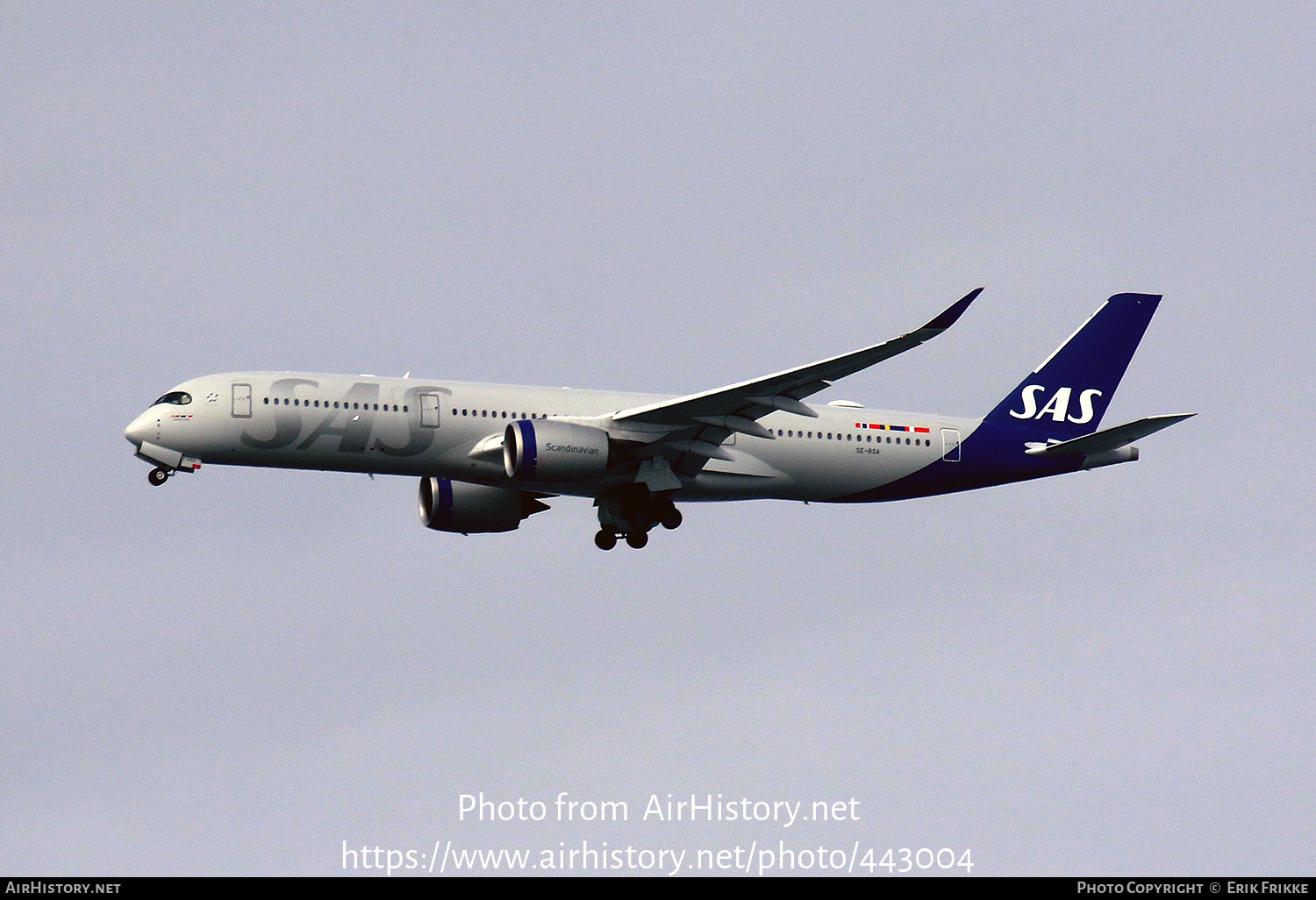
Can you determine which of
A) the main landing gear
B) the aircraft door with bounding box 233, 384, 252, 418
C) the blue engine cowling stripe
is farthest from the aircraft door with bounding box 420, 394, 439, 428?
the main landing gear

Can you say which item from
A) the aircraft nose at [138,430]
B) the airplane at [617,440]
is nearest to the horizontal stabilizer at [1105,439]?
the airplane at [617,440]

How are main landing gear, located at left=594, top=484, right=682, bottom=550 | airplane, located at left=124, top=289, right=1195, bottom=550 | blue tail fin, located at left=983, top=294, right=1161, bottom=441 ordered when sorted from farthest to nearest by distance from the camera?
blue tail fin, located at left=983, top=294, right=1161, bottom=441 < main landing gear, located at left=594, top=484, right=682, bottom=550 < airplane, located at left=124, top=289, right=1195, bottom=550

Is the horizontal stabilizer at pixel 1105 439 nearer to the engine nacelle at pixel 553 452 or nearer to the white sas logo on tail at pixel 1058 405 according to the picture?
the white sas logo on tail at pixel 1058 405

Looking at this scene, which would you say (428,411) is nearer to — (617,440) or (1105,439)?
(617,440)

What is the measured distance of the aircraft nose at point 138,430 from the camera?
49250 mm

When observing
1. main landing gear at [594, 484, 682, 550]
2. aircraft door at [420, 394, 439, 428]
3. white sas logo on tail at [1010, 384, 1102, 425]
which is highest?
white sas logo on tail at [1010, 384, 1102, 425]

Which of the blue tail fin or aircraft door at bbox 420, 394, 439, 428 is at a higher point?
the blue tail fin

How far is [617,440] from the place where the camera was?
50094 mm

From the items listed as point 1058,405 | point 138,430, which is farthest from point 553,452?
point 1058,405

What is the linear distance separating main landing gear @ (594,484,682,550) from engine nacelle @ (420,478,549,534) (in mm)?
2985

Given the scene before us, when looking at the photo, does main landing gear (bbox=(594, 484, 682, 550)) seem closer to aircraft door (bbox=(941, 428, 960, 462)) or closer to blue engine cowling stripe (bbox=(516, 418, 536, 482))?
blue engine cowling stripe (bbox=(516, 418, 536, 482))

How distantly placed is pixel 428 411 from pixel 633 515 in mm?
6917

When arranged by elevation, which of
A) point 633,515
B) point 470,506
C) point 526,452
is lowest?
point 633,515

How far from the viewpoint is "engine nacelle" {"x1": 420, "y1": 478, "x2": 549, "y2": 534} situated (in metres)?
55.1
